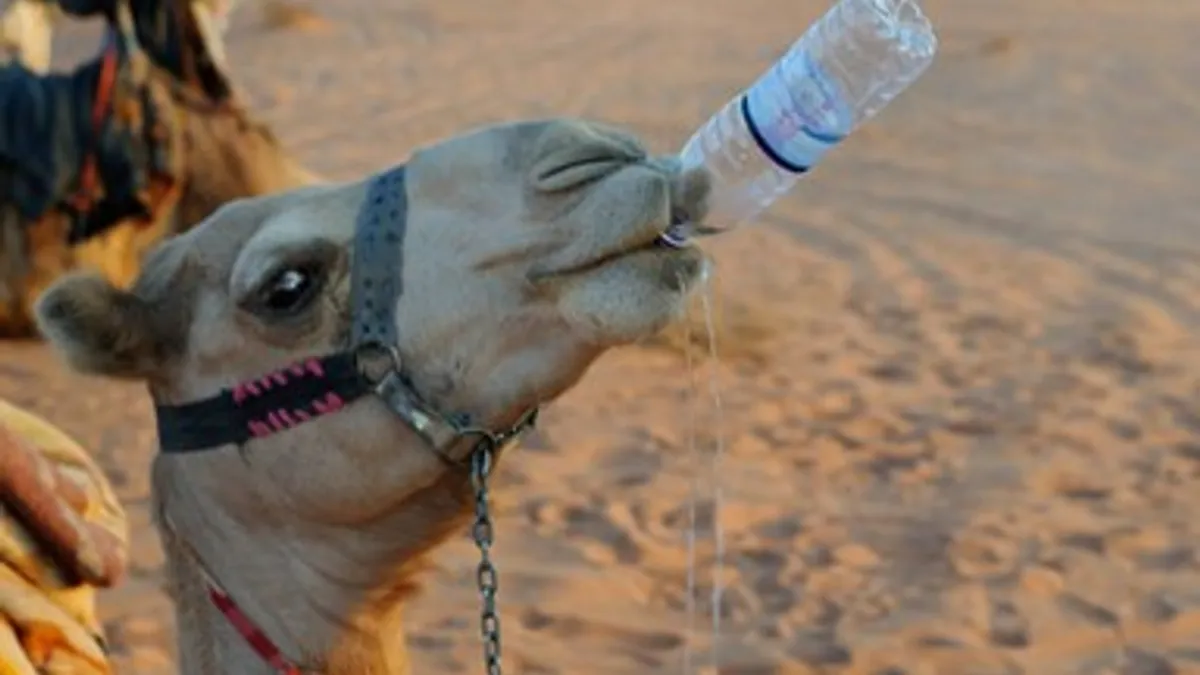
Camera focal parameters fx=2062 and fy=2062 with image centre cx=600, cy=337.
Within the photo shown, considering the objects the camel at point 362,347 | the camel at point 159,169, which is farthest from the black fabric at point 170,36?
the camel at point 362,347

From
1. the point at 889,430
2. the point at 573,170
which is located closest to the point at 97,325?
the point at 573,170

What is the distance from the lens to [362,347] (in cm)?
195

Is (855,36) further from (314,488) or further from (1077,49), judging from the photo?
(1077,49)

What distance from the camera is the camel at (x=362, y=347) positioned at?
5.90 feet

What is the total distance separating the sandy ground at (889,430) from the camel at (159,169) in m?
0.36

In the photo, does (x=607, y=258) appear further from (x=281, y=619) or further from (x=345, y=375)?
(x=281, y=619)

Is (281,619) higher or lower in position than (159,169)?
higher

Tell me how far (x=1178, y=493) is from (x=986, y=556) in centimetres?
78

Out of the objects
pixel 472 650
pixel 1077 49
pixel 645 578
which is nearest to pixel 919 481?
pixel 645 578

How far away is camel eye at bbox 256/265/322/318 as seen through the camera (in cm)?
197

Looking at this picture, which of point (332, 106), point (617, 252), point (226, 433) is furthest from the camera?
point (332, 106)

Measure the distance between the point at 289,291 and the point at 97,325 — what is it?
0.19m

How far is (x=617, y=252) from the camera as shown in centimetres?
176

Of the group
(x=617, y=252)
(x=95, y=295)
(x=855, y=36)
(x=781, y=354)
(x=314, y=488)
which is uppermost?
(x=855, y=36)
